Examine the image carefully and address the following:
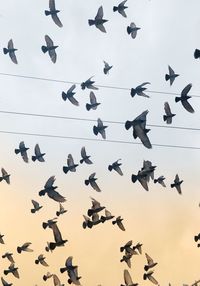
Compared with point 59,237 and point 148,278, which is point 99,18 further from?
point 148,278

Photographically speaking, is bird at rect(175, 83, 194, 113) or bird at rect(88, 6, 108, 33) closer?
bird at rect(175, 83, 194, 113)

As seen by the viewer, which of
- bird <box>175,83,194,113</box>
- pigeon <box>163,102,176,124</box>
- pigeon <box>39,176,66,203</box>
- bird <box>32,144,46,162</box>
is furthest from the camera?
bird <box>32,144,46,162</box>

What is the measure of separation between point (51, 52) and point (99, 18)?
393 cm

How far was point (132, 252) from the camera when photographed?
47.8m

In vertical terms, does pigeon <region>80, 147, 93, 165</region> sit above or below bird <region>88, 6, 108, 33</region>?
below

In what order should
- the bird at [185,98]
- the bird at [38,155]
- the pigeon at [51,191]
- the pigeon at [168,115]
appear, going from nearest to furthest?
1. the pigeon at [168,115]
2. the bird at [185,98]
3. the pigeon at [51,191]
4. the bird at [38,155]

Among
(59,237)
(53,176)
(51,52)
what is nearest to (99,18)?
(51,52)

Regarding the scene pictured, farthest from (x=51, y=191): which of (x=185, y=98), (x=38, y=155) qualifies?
(x=185, y=98)

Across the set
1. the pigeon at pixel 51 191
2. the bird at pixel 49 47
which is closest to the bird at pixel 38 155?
the pigeon at pixel 51 191

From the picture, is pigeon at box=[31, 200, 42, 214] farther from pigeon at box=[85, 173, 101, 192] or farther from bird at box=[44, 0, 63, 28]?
bird at box=[44, 0, 63, 28]

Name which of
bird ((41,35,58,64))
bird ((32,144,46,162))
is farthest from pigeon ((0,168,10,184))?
bird ((41,35,58,64))

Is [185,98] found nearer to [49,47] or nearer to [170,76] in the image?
[170,76]

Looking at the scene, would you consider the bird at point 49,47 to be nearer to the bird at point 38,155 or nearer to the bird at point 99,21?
the bird at point 99,21

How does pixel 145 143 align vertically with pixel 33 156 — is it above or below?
below
